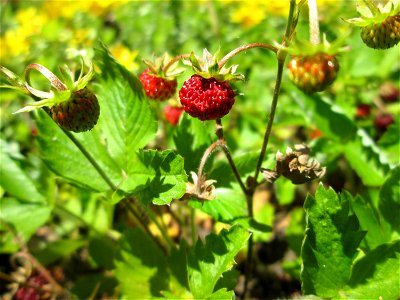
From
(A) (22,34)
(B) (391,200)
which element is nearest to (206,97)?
(B) (391,200)

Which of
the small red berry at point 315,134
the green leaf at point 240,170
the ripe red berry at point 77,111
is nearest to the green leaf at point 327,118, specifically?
the small red berry at point 315,134

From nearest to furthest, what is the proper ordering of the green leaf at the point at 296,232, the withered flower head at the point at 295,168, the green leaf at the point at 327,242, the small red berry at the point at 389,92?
the green leaf at the point at 327,242 → the withered flower head at the point at 295,168 → the green leaf at the point at 296,232 → the small red berry at the point at 389,92

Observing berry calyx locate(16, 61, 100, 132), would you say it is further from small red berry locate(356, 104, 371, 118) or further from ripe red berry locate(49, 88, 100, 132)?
small red berry locate(356, 104, 371, 118)

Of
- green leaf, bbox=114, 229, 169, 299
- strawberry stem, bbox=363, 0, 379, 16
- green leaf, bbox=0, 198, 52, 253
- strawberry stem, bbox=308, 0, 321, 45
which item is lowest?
green leaf, bbox=114, 229, 169, 299

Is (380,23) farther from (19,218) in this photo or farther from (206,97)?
(19,218)

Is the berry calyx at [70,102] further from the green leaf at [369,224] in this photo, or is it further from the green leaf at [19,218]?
the green leaf at [369,224]

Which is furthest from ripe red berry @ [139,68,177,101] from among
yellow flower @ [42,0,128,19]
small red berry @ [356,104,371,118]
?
yellow flower @ [42,0,128,19]
